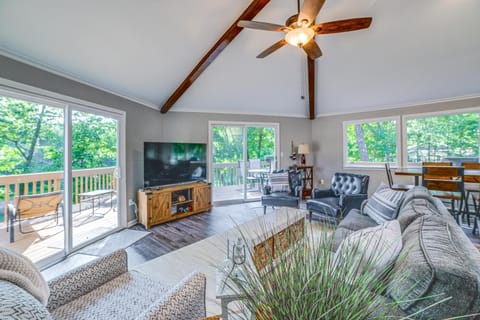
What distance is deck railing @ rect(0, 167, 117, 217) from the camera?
2.36 m

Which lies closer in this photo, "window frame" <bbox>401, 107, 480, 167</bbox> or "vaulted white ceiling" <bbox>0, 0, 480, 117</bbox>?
"vaulted white ceiling" <bbox>0, 0, 480, 117</bbox>

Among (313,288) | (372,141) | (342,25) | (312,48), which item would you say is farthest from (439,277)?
(372,141)

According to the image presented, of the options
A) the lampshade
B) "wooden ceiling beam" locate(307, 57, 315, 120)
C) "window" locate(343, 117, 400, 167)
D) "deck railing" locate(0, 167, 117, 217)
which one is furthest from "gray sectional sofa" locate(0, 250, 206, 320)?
"window" locate(343, 117, 400, 167)

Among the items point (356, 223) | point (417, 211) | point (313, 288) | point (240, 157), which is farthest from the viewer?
point (240, 157)

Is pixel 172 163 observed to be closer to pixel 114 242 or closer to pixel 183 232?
pixel 183 232

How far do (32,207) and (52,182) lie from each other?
1.10 ft

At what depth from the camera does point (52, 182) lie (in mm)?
2787

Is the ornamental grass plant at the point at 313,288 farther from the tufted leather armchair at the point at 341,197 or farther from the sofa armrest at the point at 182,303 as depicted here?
the tufted leather armchair at the point at 341,197

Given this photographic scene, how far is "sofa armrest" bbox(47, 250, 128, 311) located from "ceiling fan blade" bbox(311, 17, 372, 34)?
2897mm

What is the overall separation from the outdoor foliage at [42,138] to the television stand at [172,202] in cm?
94

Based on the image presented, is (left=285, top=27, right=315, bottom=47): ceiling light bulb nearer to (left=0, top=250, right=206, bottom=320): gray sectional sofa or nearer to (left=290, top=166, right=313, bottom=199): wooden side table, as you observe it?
(left=0, top=250, right=206, bottom=320): gray sectional sofa

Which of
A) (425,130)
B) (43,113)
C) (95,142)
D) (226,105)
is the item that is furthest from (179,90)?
(425,130)

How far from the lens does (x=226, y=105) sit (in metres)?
5.38

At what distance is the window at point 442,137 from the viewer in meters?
4.46
